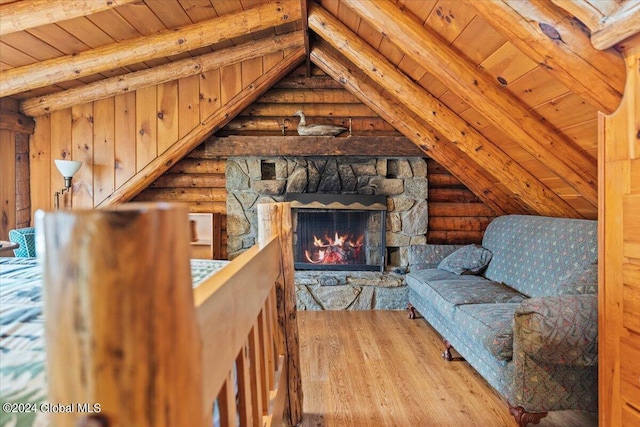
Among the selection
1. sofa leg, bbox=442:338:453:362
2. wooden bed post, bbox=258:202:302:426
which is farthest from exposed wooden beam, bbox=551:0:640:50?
sofa leg, bbox=442:338:453:362

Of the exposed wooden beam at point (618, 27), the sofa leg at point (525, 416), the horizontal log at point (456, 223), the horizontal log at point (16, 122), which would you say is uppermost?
the horizontal log at point (16, 122)

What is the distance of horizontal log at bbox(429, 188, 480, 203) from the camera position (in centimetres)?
390

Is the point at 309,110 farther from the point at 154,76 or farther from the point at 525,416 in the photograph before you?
the point at 525,416

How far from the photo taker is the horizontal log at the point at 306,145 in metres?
3.48

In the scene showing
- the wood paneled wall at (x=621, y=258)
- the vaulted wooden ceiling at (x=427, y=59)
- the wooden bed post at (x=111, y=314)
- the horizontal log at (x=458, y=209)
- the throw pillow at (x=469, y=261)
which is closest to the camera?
the wooden bed post at (x=111, y=314)

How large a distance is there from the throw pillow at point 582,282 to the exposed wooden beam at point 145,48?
2482 mm

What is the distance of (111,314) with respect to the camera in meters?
0.34

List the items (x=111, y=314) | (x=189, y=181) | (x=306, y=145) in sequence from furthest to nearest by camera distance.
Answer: (x=189, y=181)
(x=306, y=145)
(x=111, y=314)

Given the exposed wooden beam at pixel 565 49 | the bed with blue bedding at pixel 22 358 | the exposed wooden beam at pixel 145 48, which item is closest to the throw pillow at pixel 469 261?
the exposed wooden beam at pixel 565 49

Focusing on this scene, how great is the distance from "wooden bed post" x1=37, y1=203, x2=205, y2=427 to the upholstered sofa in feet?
5.75

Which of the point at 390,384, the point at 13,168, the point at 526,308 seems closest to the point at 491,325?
the point at 526,308

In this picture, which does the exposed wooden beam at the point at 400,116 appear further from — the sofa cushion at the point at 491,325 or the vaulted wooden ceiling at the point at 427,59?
the sofa cushion at the point at 491,325

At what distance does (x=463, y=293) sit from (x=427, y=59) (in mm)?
1593

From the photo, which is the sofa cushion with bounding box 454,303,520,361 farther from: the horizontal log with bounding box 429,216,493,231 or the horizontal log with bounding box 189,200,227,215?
the horizontal log with bounding box 189,200,227,215
